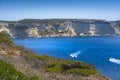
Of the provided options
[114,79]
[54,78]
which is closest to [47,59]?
[54,78]

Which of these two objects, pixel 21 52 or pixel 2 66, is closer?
pixel 2 66

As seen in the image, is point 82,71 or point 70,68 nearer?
point 82,71

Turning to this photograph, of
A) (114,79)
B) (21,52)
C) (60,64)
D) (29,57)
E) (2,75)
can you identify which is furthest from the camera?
(114,79)

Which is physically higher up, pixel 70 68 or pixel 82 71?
pixel 82 71

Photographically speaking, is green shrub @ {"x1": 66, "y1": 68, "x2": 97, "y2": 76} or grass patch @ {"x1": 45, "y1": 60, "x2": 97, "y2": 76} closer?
green shrub @ {"x1": 66, "y1": 68, "x2": 97, "y2": 76}

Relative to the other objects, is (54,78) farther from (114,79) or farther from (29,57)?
(114,79)

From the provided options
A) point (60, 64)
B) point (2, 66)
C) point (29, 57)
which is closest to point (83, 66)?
point (60, 64)

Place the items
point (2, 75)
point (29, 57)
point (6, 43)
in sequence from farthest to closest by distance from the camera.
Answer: point (6, 43) → point (29, 57) → point (2, 75)

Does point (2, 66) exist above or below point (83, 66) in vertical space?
above

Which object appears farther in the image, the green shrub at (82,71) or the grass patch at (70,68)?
the grass patch at (70,68)

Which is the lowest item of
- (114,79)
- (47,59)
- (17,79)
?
(114,79)
